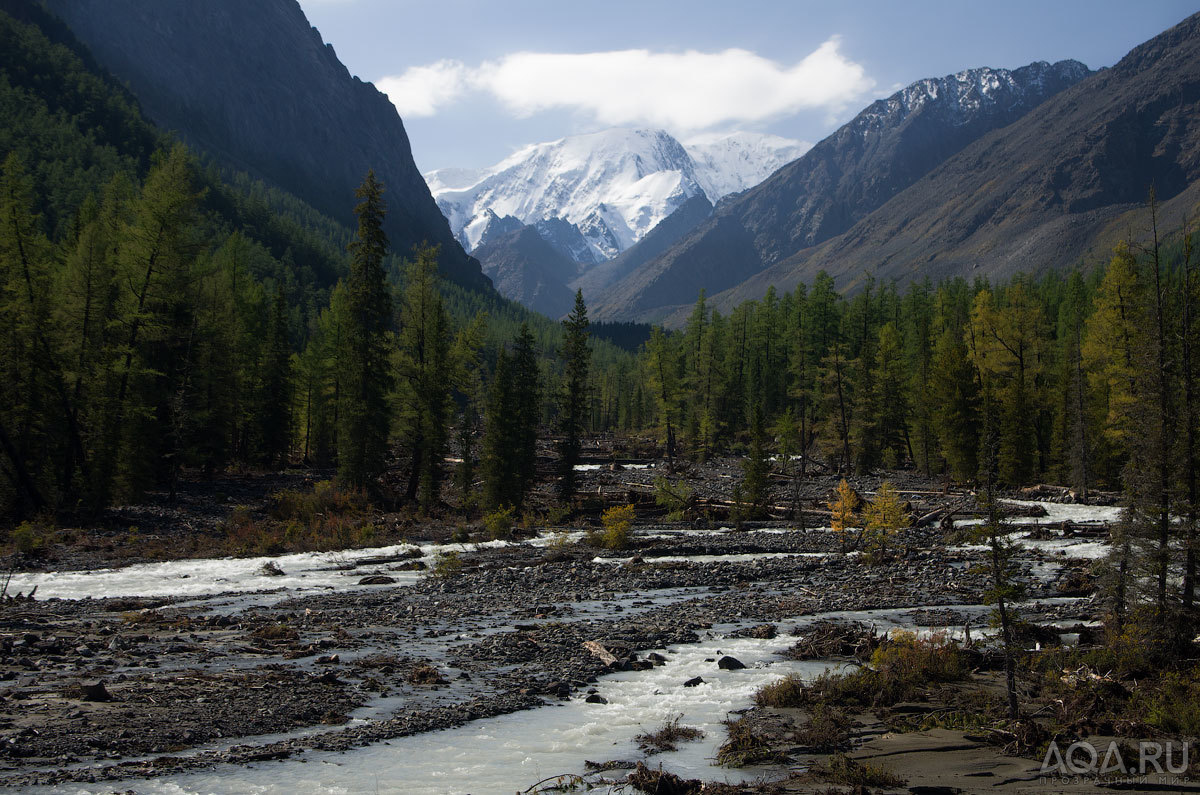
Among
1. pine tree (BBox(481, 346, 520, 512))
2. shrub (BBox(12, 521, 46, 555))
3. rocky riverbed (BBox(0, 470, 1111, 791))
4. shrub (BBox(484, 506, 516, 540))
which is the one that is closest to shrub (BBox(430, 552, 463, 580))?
rocky riverbed (BBox(0, 470, 1111, 791))

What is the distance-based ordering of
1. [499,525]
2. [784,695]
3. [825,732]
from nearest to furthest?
[825,732], [784,695], [499,525]

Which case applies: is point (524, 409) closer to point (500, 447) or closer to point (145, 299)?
point (500, 447)

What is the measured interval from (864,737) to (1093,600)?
39.5 feet

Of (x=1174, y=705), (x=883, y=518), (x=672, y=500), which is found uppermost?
(x=883, y=518)

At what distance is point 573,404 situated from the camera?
4881cm

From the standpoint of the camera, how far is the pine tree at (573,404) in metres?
41.0

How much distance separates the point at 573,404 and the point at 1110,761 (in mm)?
40385

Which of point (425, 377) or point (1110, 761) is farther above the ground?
point (425, 377)

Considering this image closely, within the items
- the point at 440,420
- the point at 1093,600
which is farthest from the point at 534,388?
the point at 1093,600

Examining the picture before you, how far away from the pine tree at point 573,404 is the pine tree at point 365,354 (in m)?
10.1

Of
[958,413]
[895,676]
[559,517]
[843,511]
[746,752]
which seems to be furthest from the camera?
[958,413]

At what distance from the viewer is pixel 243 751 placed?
10.2 m

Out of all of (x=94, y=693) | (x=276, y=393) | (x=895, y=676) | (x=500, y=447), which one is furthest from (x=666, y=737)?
(x=276, y=393)

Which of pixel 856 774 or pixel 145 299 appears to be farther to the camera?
pixel 145 299
